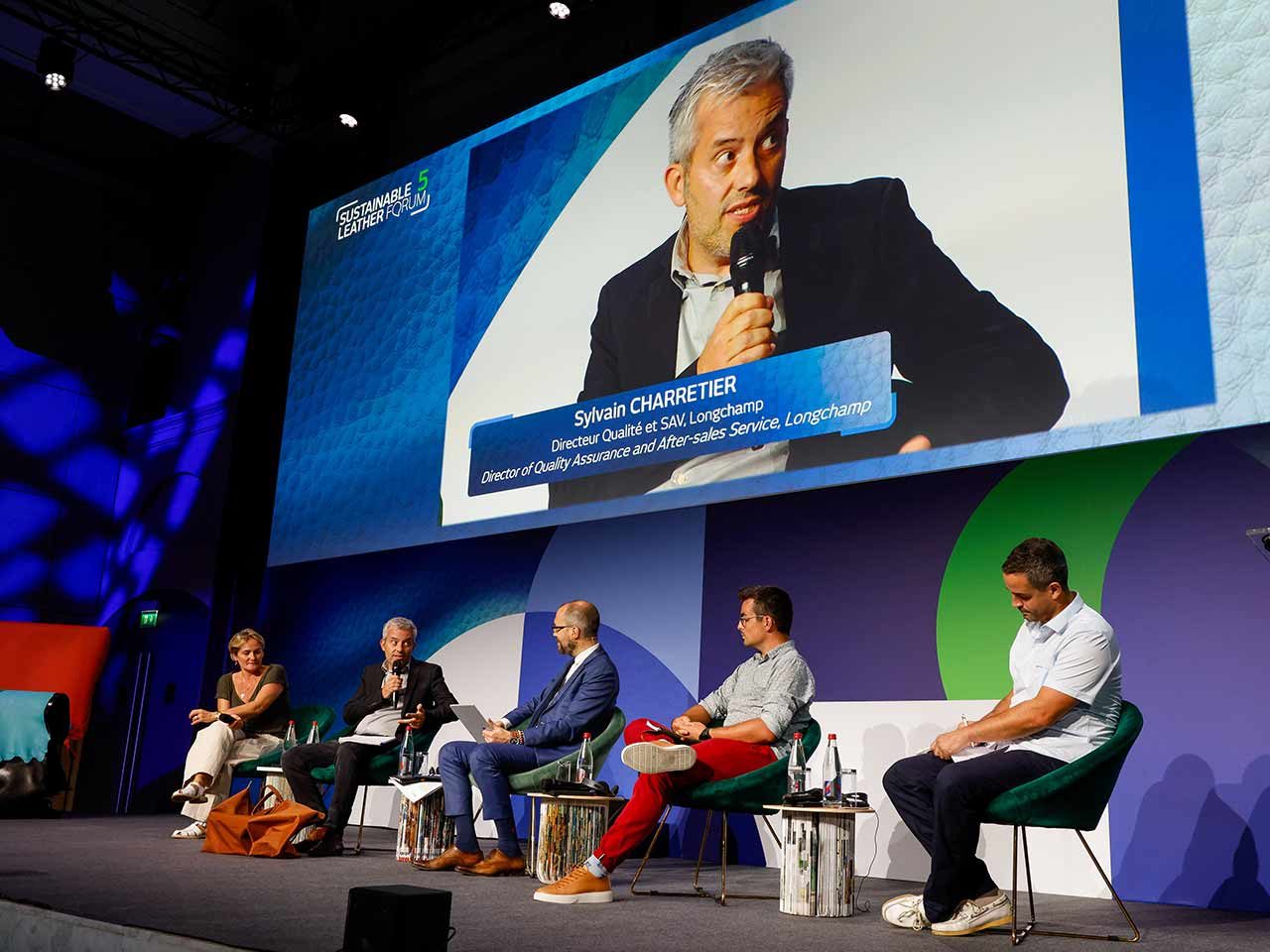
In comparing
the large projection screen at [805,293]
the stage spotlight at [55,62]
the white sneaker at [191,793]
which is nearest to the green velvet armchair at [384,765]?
the white sneaker at [191,793]

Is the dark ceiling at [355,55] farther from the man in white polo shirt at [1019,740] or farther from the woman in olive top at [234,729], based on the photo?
the man in white polo shirt at [1019,740]

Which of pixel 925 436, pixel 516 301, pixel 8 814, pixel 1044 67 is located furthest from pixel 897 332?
pixel 8 814

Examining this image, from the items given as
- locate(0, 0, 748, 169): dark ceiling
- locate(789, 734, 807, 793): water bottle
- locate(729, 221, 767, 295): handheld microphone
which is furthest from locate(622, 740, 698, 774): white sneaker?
locate(0, 0, 748, 169): dark ceiling

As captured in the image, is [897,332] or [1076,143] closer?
[1076,143]

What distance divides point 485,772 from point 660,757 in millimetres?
894

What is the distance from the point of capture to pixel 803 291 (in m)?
4.49

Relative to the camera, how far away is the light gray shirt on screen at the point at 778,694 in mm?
3660

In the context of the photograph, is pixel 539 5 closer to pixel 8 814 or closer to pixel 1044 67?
pixel 1044 67

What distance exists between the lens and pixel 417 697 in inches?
188

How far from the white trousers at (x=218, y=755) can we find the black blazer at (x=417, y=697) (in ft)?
2.01

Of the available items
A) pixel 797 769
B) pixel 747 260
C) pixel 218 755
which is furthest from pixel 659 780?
pixel 218 755

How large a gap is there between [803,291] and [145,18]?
18.6 ft

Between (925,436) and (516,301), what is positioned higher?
(516,301)

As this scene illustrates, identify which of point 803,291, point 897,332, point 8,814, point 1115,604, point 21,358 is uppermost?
point 21,358
